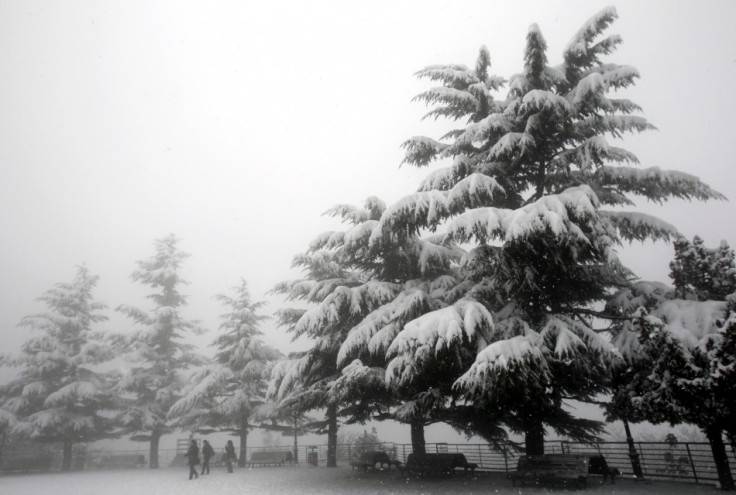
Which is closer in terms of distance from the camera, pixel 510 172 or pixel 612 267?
pixel 612 267

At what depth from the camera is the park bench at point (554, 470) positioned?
11172mm

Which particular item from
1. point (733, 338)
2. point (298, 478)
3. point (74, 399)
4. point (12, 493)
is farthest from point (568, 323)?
point (74, 399)

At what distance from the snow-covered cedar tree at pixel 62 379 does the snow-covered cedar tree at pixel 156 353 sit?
1658 millimetres

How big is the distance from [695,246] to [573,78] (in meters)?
5.87

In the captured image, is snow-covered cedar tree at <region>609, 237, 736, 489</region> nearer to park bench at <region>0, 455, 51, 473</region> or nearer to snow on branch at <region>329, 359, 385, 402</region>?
snow on branch at <region>329, 359, 385, 402</region>

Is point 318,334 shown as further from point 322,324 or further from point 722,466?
point 722,466

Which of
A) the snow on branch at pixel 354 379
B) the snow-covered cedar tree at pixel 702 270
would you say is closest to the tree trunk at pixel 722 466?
the snow-covered cedar tree at pixel 702 270

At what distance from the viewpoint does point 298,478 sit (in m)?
17.1

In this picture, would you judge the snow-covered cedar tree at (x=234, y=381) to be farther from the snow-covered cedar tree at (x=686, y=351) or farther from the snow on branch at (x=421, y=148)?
the snow-covered cedar tree at (x=686, y=351)

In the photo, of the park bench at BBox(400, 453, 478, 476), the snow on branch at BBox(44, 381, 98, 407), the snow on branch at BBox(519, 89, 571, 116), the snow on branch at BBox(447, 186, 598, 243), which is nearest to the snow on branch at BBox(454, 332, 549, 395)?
the snow on branch at BBox(447, 186, 598, 243)

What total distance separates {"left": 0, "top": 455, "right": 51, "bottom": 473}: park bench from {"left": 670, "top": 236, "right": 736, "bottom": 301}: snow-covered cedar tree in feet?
108

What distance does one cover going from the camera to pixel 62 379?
26844mm

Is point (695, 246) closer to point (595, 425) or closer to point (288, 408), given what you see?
point (595, 425)

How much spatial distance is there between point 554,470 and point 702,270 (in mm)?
6259
